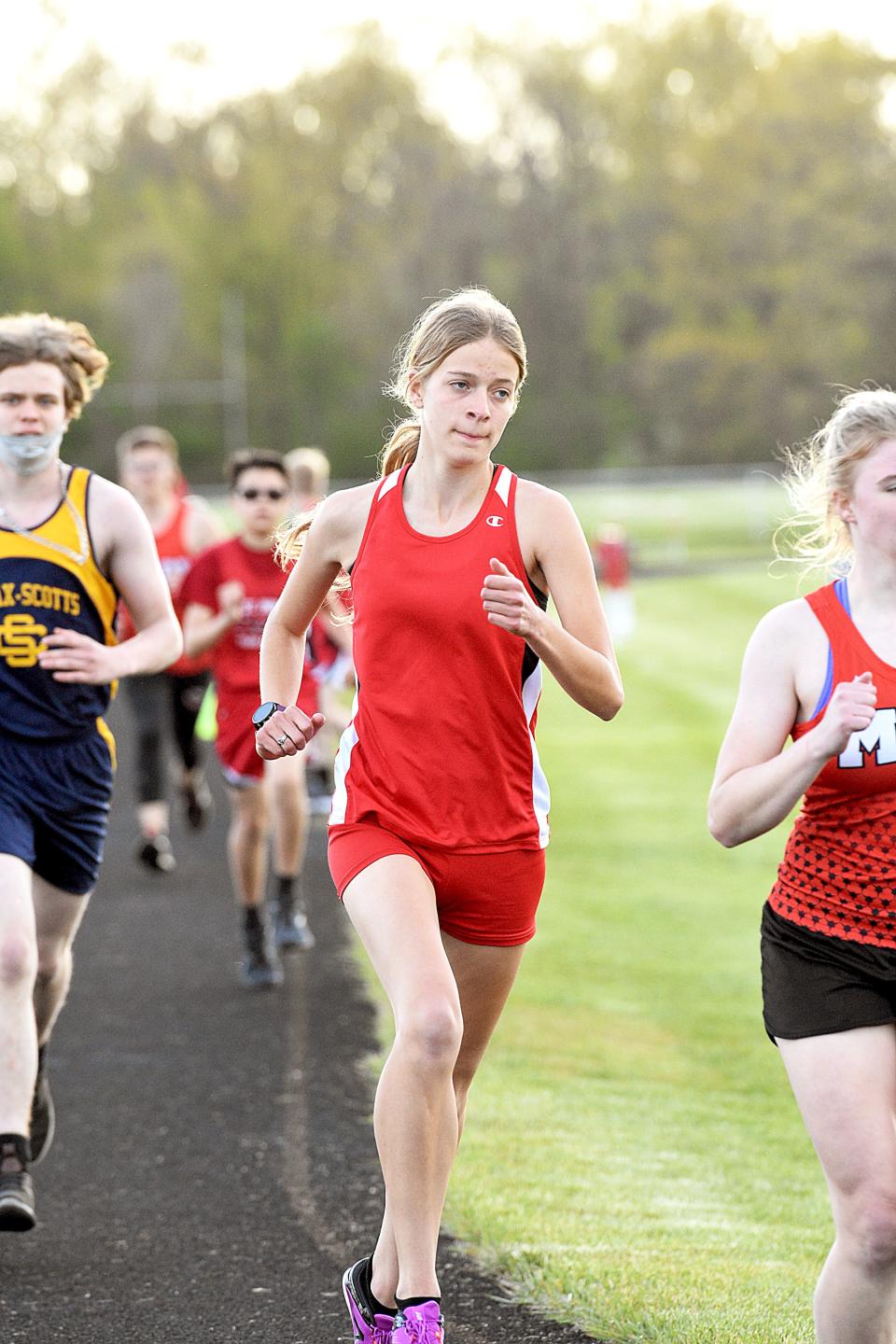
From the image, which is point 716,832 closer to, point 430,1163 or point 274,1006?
point 430,1163

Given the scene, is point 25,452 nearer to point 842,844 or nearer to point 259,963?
point 842,844

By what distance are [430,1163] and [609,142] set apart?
206ft

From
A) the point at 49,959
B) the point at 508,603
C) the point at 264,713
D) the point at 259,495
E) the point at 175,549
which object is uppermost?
the point at 508,603

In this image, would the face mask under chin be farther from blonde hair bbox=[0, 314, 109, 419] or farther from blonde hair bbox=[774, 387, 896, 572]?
blonde hair bbox=[774, 387, 896, 572]

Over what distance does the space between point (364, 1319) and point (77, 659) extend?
189cm

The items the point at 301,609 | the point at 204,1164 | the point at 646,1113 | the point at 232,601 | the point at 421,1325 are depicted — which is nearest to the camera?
the point at 421,1325

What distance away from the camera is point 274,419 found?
197 ft

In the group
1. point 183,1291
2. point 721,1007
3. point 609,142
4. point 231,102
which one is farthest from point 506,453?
point 183,1291

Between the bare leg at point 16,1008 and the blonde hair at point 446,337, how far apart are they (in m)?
1.48

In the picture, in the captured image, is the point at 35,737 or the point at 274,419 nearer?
the point at 35,737

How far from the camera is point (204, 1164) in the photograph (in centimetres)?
571

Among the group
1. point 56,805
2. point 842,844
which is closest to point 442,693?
point 842,844

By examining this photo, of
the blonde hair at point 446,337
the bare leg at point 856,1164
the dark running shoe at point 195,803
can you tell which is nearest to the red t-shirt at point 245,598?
the dark running shoe at point 195,803

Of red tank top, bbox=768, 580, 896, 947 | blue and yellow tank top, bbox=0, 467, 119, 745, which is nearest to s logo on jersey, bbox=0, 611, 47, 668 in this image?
blue and yellow tank top, bbox=0, 467, 119, 745
